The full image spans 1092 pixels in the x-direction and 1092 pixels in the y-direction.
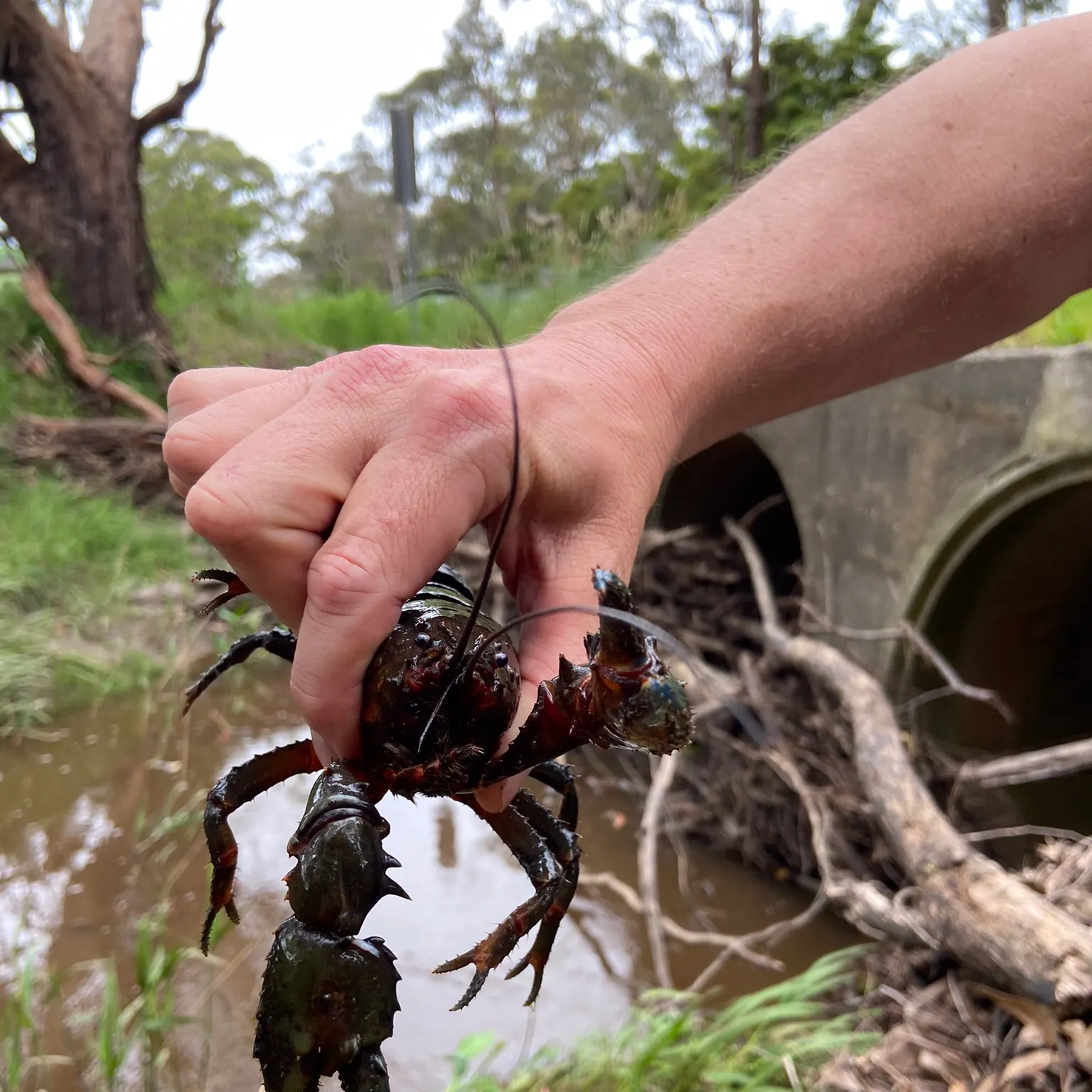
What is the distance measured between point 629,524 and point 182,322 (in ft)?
24.2

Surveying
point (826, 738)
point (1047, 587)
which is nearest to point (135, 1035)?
point (826, 738)

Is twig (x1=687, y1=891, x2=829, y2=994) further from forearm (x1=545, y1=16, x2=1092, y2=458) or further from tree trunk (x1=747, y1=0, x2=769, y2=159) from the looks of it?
tree trunk (x1=747, y1=0, x2=769, y2=159)

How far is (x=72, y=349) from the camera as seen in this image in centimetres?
618

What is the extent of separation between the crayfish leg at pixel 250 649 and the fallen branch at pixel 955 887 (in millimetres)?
1941

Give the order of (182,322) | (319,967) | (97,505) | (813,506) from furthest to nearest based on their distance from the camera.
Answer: (182,322)
(97,505)
(813,506)
(319,967)

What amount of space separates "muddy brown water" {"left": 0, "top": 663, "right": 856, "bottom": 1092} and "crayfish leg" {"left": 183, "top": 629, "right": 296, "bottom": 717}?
40.2 inches

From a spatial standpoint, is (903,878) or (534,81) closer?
(903,878)

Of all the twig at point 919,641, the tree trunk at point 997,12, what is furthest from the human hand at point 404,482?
the tree trunk at point 997,12

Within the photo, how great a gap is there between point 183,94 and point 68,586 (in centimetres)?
420

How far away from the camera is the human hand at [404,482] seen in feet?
3.33

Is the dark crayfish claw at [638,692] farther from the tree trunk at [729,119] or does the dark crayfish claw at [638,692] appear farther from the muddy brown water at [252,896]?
the tree trunk at [729,119]

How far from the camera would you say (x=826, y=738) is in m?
3.56

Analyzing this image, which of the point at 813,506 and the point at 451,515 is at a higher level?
the point at 813,506

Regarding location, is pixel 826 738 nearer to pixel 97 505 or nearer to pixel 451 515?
pixel 451 515
